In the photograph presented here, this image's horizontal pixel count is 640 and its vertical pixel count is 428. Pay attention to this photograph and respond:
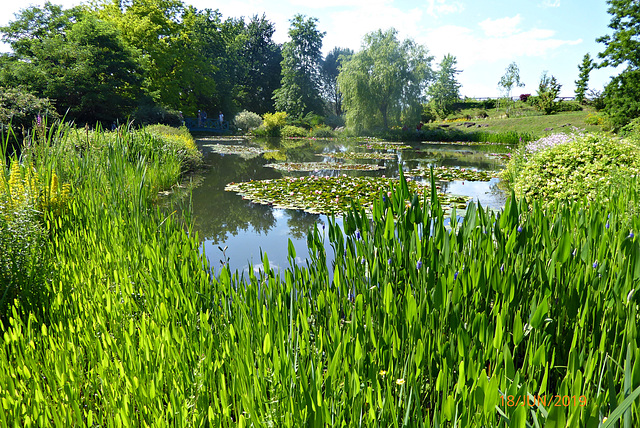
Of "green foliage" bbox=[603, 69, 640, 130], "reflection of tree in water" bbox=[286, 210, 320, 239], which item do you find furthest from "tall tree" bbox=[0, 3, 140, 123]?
"green foliage" bbox=[603, 69, 640, 130]

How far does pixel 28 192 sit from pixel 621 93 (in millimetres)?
22987

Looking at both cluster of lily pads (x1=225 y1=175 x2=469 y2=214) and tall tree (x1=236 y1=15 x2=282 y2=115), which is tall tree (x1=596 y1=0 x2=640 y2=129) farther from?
tall tree (x1=236 y1=15 x2=282 y2=115)

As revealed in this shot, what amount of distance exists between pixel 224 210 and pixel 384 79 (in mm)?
22778

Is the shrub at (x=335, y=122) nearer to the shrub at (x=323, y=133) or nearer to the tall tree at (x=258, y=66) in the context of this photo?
the shrub at (x=323, y=133)

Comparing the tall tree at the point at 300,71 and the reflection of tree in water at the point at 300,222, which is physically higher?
the tall tree at the point at 300,71

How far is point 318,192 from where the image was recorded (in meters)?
7.68

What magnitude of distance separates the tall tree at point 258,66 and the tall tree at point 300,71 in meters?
3.14

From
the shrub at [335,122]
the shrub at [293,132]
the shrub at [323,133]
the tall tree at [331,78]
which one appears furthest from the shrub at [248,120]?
the tall tree at [331,78]

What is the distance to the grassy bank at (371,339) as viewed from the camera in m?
1.11

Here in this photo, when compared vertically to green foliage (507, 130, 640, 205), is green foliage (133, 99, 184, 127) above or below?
above

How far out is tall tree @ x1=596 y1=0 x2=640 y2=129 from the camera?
58.1 feet

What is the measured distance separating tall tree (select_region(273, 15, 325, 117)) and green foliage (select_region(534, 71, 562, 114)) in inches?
788

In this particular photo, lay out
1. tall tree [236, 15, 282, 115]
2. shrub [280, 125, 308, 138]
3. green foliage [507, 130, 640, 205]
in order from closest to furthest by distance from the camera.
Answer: green foliage [507, 130, 640, 205], shrub [280, 125, 308, 138], tall tree [236, 15, 282, 115]

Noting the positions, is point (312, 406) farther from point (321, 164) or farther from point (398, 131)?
point (398, 131)
